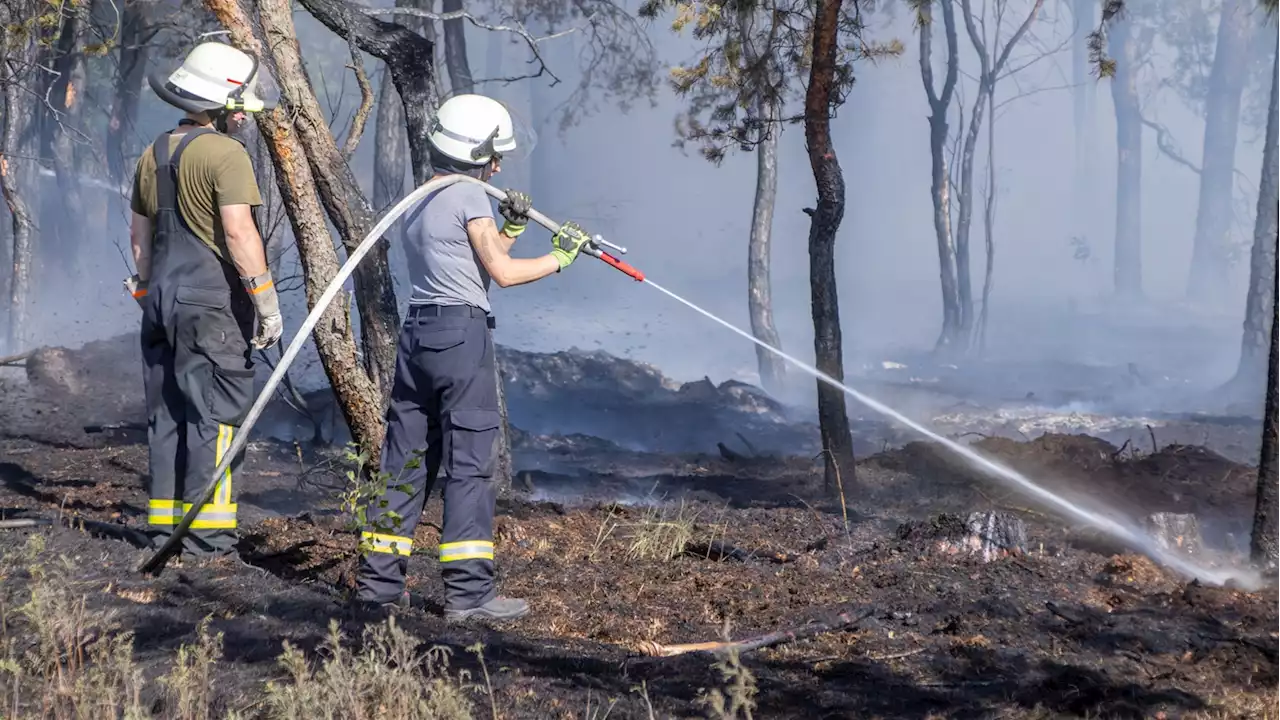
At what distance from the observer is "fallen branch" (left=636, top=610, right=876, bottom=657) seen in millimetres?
4152

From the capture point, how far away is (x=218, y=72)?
4.73 m

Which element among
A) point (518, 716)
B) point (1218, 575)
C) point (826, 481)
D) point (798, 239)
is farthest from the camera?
point (798, 239)

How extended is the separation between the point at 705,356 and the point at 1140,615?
22.4 meters

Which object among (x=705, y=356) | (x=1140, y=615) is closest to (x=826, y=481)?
(x=1140, y=615)

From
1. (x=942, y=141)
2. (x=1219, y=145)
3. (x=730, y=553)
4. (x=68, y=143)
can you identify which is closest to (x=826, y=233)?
(x=730, y=553)

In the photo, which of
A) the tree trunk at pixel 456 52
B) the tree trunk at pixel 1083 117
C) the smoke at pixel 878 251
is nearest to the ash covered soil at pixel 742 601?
the smoke at pixel 878 251

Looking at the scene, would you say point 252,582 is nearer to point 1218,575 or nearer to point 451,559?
point 451,559

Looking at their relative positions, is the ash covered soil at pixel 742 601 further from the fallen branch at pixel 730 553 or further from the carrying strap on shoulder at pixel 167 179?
the carrying strap on shoulder at pixel 167 179

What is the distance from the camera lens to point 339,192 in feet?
20.5

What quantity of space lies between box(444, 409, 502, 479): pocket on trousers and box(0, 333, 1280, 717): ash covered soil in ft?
1.83

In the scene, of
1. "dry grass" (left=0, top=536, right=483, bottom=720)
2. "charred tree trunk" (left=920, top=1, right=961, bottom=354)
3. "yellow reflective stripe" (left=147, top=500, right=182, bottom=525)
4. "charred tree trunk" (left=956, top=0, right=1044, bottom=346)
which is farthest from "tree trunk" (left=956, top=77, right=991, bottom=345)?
"dry grass" (left=0, top=536, right=483, bottom=720)

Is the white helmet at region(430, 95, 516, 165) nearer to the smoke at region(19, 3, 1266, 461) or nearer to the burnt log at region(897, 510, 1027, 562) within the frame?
the burnt log at region(897, 510, 1027, 562)

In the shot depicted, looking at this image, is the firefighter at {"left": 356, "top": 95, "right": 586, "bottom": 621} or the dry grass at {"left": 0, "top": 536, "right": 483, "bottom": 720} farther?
the firefighter at {"left": 356, "top": 95, "right": 586, "bottom": 621}

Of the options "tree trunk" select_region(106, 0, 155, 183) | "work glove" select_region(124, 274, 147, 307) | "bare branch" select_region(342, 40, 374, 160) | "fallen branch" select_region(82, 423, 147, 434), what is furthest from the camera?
"tree trunk" select_region(106, 0, 155, 183)
